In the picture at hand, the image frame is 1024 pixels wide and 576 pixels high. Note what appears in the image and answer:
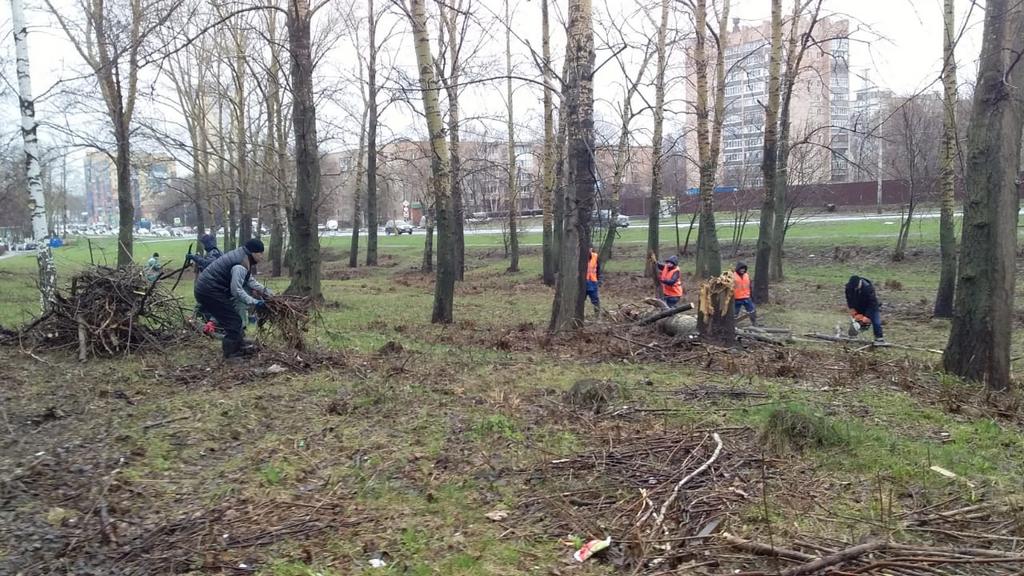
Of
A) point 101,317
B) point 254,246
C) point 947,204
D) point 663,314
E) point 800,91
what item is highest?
point 800,91

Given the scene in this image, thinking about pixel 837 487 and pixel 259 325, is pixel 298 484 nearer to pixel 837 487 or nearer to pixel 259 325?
pixel 837 487

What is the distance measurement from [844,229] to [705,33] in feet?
64.8

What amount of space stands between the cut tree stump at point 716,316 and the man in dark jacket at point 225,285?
6025 millimetres

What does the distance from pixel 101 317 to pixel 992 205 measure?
1084 centimetres

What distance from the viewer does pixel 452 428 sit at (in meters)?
6.11

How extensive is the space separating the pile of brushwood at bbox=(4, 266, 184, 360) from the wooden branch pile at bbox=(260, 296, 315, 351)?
174 cm

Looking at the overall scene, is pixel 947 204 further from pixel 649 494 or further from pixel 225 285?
pixel 225 285

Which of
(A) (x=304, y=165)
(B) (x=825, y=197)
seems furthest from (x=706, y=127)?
(B) (x=825, y=197)

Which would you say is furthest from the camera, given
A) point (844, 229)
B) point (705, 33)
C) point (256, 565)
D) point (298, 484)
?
point (844, 229)

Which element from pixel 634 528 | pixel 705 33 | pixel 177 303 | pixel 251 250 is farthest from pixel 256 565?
pixel 705 33

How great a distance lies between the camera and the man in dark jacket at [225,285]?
27.9ft

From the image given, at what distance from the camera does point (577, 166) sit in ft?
35.1

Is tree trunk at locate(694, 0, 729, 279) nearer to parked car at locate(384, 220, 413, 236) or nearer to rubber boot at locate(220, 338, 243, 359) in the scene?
rubber boot at locate(220, 338, 243, 359)

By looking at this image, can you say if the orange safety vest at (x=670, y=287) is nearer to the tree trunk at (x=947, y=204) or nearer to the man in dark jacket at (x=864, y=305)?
the man in dark jacket at (x=864, y=305)
